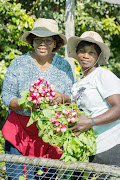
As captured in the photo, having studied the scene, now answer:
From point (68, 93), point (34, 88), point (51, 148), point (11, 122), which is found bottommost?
point (51, 148)

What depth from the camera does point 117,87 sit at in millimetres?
2148

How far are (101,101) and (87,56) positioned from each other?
42 centimetres

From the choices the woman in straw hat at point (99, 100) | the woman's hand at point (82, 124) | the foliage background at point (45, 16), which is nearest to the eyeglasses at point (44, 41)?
the woman in straw hat at point (99, 100)

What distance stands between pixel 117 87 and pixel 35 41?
104 cm

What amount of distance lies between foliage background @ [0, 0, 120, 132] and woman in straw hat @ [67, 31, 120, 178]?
3.17 meters

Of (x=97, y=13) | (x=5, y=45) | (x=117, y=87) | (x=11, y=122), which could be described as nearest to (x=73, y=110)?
(x=117, y=87)

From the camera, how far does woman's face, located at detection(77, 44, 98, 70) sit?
241cm

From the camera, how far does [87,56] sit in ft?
7.87

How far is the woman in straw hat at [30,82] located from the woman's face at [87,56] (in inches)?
15.6

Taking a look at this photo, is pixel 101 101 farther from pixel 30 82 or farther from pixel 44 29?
pixel 44 29

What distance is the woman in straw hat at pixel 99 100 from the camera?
2088 millimetres

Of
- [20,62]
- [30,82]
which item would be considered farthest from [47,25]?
[30,82]

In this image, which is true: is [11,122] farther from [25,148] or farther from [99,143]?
[99,143]

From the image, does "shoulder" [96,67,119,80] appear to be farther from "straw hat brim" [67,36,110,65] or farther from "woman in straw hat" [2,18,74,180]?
"woman in straw hat" [2,18,74,180]
